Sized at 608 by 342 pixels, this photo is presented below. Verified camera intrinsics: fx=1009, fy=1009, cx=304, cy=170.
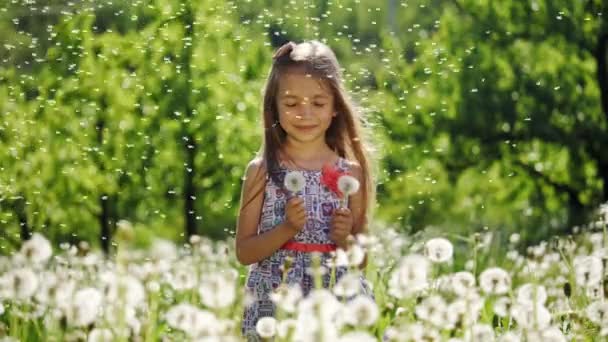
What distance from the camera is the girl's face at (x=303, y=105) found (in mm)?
2844

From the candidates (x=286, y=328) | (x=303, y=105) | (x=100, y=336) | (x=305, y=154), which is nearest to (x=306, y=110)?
(x=303, y=105)

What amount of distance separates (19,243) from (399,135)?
392cm

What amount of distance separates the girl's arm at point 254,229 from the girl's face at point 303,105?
6.8 inches

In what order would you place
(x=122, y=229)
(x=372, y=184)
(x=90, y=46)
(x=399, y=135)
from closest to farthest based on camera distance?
(x=122, y=229) → (x=372, y=184) → (x=90, y=46) → (x=399, y=135)

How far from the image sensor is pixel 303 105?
285 centimetres

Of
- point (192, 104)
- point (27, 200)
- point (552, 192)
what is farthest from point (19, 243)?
point (552, 192)

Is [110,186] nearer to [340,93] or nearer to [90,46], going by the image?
[90,46]

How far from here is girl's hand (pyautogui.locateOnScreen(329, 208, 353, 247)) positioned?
9.24ft

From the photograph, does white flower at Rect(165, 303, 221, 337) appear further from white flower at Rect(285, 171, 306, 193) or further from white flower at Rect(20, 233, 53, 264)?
white flower at Rect(285, 171, 306, 193)

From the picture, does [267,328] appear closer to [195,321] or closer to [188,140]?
[195,321]

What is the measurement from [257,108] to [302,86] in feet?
12.6

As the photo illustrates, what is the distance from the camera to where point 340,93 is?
2.97 meters

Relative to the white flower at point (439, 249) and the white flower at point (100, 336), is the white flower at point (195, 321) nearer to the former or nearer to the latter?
the white flower at point (100, 336)

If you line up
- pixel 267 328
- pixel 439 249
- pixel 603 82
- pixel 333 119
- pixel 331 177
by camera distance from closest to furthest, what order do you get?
pixel 267 328 < pixel 439 249 < pixel 331 177 < pixel 333 119 < pixel 603 82
